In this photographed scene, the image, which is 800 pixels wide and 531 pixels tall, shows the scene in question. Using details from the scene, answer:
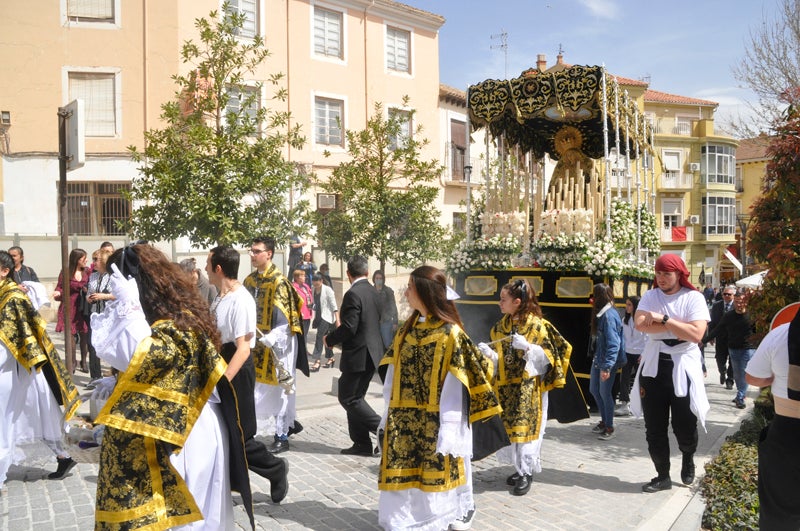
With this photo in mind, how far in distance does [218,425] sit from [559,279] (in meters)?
7.29

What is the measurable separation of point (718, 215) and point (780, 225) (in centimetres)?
4268

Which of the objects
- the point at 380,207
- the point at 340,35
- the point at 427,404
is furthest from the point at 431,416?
the point at 340,35

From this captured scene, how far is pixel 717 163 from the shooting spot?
4638 centimetres

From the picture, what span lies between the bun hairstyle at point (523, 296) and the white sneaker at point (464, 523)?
1.88 metres

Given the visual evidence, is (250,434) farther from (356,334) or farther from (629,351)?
(629,351)

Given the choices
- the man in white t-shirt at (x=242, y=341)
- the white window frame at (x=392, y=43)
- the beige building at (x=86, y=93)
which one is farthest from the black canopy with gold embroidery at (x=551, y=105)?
the white window frame at (x=392, y=43)

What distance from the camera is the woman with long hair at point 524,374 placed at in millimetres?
5918

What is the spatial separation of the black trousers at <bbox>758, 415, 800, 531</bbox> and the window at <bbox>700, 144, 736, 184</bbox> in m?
46.2

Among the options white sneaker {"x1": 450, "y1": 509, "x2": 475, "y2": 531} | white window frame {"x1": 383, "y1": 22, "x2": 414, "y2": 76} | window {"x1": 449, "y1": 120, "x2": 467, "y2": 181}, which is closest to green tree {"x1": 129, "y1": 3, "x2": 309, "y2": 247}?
white sneaker {"x1": 450, "y1": 509, "x2": 475, "y2": 531}

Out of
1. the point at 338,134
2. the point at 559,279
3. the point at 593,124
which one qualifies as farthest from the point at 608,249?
the point at 338,134

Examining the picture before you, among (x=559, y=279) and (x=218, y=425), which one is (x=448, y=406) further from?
(x=559, y=279)

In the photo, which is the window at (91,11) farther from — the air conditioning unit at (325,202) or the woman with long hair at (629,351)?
the woman with long hair at (629,351)

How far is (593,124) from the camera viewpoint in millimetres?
12742

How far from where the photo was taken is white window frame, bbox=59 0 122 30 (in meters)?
18.6
